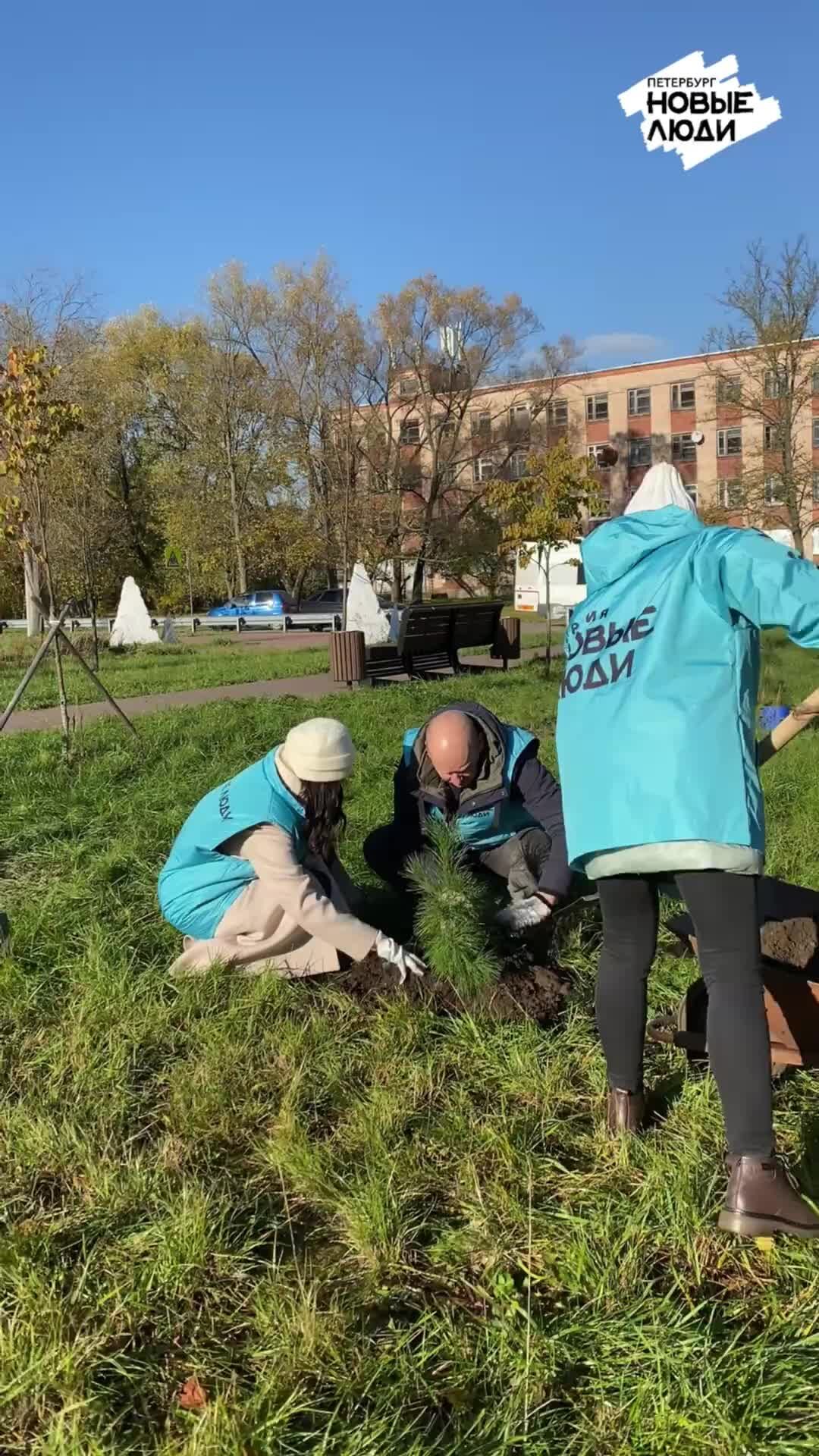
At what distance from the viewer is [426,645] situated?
1236 cm

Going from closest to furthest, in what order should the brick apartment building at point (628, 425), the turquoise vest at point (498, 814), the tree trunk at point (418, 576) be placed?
1. the turquoise vest at point (498, 814)
2. the tree trunk at point (418, 576)
3. the brick apartment building at point (628, 425)

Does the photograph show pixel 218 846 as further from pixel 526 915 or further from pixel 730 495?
pixel 730 495

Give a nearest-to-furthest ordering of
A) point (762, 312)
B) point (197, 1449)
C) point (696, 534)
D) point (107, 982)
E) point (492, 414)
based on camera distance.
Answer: point (197, 1449)
point (696, 534)
point (107, 982)
point (762, 312)
point (492, 414)

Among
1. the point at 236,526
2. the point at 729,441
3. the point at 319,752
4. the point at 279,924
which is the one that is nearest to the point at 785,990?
the point at 319,752

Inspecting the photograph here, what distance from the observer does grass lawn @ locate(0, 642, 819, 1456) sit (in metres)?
1.67

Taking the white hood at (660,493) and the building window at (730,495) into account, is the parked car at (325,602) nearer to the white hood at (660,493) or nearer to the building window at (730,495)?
the building window at (730,495)

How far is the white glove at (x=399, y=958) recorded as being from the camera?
10.4 feet

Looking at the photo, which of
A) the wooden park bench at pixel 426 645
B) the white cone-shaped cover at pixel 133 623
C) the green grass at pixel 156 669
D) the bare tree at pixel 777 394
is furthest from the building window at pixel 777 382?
the wooden park bench at pixel 426 645

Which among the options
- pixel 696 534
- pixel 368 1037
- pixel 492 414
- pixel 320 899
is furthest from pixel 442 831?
pixel 492 414

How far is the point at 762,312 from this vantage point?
2888 centimetres

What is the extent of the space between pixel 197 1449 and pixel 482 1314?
1.92ft

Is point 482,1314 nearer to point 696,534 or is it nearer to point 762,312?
point 696,534

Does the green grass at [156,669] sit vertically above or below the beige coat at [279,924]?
above

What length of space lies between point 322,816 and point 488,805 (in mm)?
593
